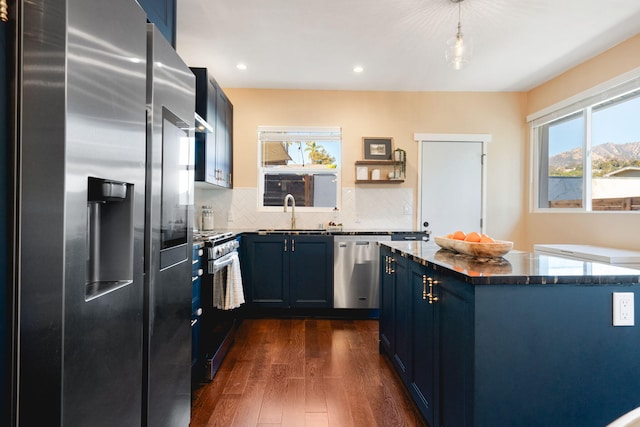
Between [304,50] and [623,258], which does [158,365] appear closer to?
[304,50]

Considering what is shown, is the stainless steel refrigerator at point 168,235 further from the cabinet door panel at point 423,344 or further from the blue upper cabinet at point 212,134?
the blue upper cabinet at point 212,134

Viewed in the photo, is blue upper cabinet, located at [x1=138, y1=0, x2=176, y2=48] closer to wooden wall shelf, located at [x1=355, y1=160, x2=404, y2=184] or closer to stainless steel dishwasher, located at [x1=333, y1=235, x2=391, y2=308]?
stainless steel dishwasher, located at [x1=333, y1=235, x2=391, y2=308]

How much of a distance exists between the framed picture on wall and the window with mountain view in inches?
74.4

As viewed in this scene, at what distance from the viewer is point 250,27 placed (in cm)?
292

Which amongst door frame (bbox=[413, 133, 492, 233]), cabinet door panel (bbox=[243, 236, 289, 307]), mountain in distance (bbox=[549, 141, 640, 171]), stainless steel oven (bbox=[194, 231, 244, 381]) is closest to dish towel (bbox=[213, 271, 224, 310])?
stainless steel oven (bbox=[194, 231, 244, 381])

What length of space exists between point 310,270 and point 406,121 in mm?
2286

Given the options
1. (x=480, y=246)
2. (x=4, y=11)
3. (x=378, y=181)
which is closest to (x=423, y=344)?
(x=480, y=246)

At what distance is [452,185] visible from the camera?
4426 millimetres

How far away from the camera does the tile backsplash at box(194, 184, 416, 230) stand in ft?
14.0

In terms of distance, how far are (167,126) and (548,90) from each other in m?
4.43

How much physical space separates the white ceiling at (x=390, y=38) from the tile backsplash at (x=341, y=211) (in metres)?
1.35

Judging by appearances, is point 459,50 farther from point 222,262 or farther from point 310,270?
point 310,270

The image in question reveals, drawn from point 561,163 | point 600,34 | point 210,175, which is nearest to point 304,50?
point 210,175

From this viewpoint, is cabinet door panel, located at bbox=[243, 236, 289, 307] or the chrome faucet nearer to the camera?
cabinet door panel, located at bbox=[243, 236, 289, 307]
